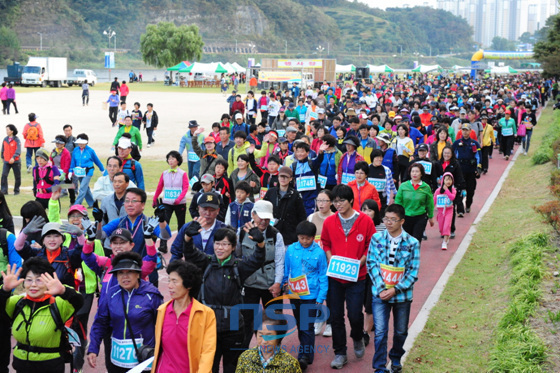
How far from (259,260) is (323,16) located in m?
180

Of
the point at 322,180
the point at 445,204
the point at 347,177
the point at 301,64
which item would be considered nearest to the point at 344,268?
the point at 347,177

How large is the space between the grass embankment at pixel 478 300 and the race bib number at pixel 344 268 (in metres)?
1.16

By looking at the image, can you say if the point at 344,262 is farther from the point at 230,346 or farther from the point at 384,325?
the point at 230,346

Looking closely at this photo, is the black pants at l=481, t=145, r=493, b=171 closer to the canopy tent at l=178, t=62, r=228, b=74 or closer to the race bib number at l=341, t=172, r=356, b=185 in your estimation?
the race bib number at l=341, t=172, r=356, b=185

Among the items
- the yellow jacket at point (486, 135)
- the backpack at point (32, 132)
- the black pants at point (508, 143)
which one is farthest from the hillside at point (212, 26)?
the yellow jacket at point (486, 135)

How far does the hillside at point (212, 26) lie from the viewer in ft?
394

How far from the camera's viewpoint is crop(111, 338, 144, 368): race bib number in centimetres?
532

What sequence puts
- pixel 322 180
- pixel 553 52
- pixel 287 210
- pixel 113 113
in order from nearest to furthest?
pixel 287 210, pixel 322 180, pixel 113 113, pixel 553 52

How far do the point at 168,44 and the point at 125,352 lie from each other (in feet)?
283

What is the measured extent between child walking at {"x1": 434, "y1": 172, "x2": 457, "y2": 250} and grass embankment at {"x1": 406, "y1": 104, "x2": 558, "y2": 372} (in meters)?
0.52

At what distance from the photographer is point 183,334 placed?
485 centimetres

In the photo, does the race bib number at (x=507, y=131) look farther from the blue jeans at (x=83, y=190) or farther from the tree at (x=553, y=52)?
the blue jeans at (x=83, y=190)

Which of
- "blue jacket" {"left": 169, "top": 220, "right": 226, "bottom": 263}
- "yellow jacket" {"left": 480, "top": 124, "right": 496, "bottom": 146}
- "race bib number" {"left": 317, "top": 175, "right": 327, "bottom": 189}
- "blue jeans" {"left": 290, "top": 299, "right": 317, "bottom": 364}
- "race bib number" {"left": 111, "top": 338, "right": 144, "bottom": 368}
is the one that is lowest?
"blue jeans" {"left": 290, "top": 299, "right": 317, "bottom": 364}

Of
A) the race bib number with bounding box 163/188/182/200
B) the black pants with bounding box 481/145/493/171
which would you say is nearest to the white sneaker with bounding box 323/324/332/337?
the race bib number with bounding box 163/188/182/200
